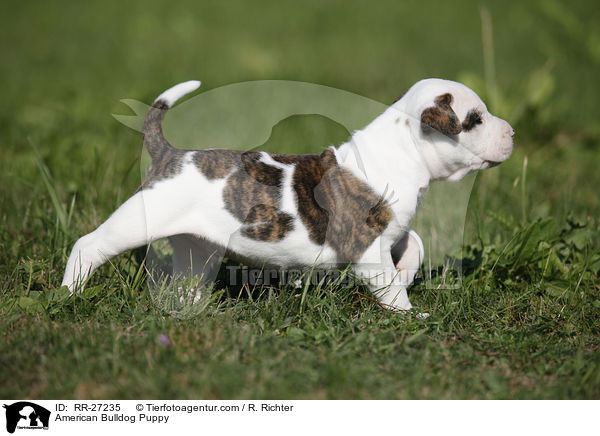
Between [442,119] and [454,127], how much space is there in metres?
0.07

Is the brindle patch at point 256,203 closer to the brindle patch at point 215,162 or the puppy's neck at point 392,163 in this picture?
the brindle patch at point 215,162

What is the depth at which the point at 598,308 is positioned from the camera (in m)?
3.48

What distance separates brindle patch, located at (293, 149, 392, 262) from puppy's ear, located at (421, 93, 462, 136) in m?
0.46

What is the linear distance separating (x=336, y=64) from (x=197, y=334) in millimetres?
7458

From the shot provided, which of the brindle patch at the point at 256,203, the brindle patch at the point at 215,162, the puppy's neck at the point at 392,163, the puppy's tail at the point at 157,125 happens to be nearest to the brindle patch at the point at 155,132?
the puppy's tail at the point at 157,125

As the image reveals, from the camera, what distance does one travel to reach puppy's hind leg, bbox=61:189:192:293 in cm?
301

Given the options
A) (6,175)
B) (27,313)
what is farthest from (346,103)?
(6,175)

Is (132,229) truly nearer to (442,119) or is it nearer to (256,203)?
(256,203)

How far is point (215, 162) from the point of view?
123 inches

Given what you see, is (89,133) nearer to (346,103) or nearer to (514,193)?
(346,103)

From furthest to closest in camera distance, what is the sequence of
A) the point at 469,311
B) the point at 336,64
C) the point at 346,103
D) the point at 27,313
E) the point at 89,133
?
1. the point at 336,64
2. the point at 89,133
3. the point at 346,103
4. the point at 469,311
5. the point at 27,313

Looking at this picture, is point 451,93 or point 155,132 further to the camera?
point 155,132
